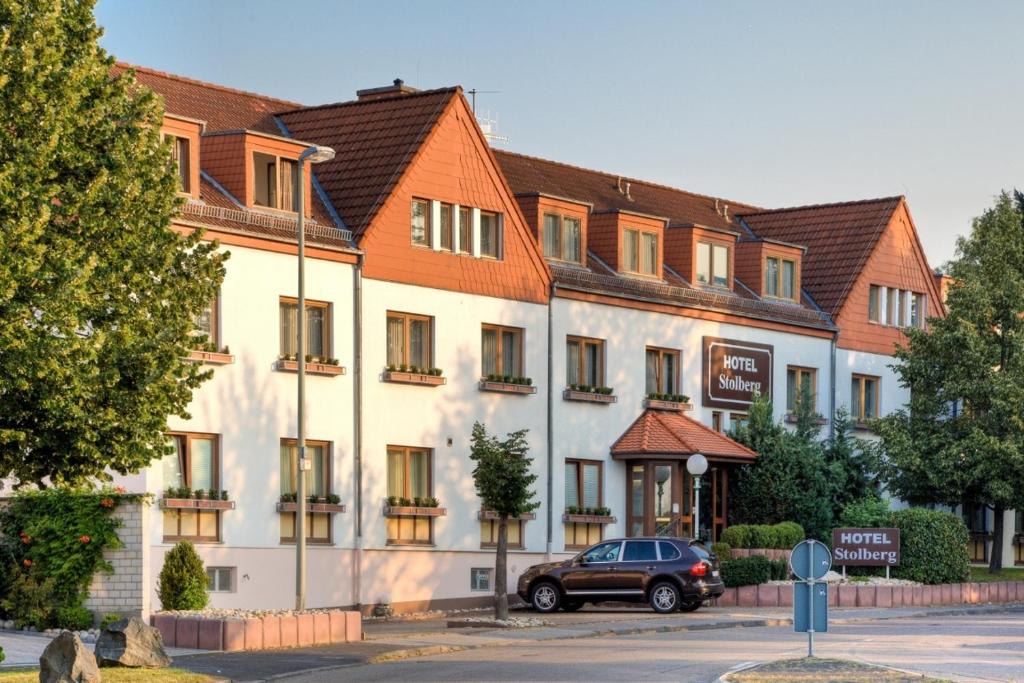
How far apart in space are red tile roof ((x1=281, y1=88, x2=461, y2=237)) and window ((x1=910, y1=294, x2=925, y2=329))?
839 inches

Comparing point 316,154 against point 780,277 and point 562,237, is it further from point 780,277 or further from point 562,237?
point 780,277

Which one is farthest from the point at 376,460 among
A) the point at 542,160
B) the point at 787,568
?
the point at 542,160

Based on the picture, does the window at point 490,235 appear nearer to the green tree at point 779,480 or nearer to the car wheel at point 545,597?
the car wheel at point 545,597

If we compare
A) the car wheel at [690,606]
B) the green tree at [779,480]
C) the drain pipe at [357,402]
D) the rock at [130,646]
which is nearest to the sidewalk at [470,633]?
the car wheel at [690,606]

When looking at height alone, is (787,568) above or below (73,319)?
below

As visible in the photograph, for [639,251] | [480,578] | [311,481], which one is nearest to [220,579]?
[311,481]

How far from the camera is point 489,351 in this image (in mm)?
43188

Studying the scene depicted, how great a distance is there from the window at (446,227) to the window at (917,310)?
20945 millimetres

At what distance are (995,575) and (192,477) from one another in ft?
84.2

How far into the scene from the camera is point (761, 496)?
48438 millimetres

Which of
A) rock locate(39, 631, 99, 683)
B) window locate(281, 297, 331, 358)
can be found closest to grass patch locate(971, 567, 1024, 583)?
window locate(281, 297, 331, 358)

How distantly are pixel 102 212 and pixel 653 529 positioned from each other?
77.5 ft

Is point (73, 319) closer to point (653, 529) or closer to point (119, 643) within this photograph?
point (119, 643)

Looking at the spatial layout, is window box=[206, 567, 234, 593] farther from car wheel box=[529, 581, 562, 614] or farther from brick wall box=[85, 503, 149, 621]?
car wheel box=[529, 581, 562, 614]
